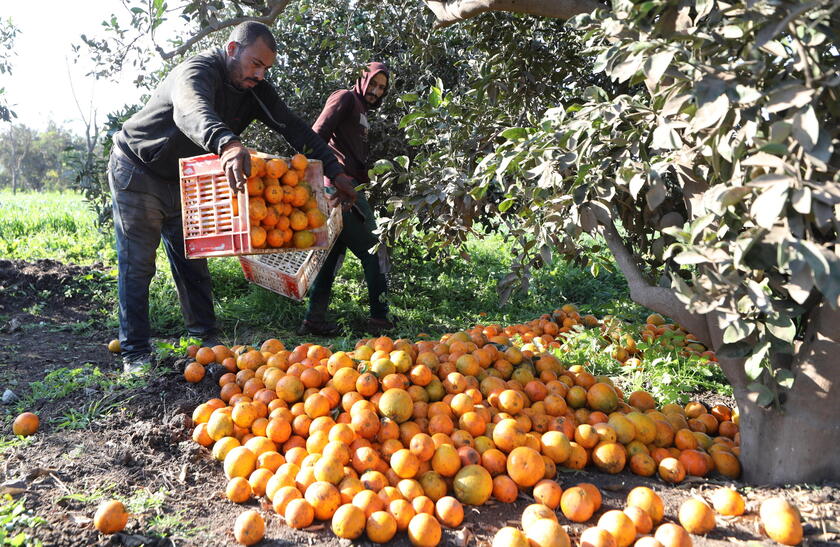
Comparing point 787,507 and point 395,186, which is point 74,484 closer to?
point 787,507

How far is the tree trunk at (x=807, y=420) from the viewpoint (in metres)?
1.94

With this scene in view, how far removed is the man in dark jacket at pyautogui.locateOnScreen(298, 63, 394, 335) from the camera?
14.6 feet

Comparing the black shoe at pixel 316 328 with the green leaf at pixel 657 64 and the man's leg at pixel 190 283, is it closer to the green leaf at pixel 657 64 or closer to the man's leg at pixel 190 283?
the man's leg at pixel 190 283

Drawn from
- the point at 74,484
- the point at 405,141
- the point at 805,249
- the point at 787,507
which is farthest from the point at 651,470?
the point at 405,141

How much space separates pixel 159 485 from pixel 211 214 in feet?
5.12

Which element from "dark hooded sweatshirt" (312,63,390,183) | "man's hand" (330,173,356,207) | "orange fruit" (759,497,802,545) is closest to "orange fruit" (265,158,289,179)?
"man's hand" (330,173,356,207)

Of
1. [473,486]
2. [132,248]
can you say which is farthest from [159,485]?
[132,248]

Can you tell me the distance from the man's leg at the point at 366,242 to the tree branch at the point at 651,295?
2.44m

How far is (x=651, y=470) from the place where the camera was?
90.8 inches

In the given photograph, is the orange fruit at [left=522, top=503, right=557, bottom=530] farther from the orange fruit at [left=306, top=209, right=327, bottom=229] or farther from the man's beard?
the man's beard

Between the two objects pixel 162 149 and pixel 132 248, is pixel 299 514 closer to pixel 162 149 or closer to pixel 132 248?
pixel 132 248

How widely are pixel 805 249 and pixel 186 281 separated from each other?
3757 millimetres

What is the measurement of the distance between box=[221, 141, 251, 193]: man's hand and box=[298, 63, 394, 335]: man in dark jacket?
1469 millimetres

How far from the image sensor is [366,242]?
181 inches
